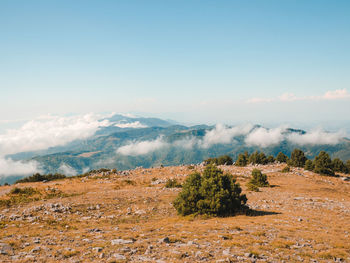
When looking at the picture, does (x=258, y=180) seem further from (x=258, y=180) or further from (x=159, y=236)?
(x=159, y=236)

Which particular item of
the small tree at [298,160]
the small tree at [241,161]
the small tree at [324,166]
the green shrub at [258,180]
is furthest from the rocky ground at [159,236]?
the small tree at [241,161]

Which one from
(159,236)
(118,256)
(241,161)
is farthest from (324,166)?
(118,256)

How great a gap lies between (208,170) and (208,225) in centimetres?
675

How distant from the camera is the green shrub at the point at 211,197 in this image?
755 inches

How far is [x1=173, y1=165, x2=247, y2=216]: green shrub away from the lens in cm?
1917

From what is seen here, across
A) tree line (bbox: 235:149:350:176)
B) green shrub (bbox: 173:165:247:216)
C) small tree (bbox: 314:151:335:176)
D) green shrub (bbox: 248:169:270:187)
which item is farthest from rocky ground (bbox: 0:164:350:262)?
tree line (bbox: 235:149:350:176)

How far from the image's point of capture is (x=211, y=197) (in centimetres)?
1923

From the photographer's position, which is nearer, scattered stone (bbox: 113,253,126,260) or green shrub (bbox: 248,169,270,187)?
scattered stone (bbox: 113,253,126,260)

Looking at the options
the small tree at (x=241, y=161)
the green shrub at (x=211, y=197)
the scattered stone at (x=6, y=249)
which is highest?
the scattered stone at (x=6, y=249)

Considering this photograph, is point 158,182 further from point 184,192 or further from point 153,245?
point 153,245

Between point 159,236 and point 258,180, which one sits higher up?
point 159,236

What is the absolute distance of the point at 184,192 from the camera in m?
20.5

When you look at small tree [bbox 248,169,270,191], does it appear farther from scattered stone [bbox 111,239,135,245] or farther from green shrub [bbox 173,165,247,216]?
scattered stone [bbox 111,239,135,245]

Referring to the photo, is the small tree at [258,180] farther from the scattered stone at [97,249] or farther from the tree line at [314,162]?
the scattered stone at [97,249]
